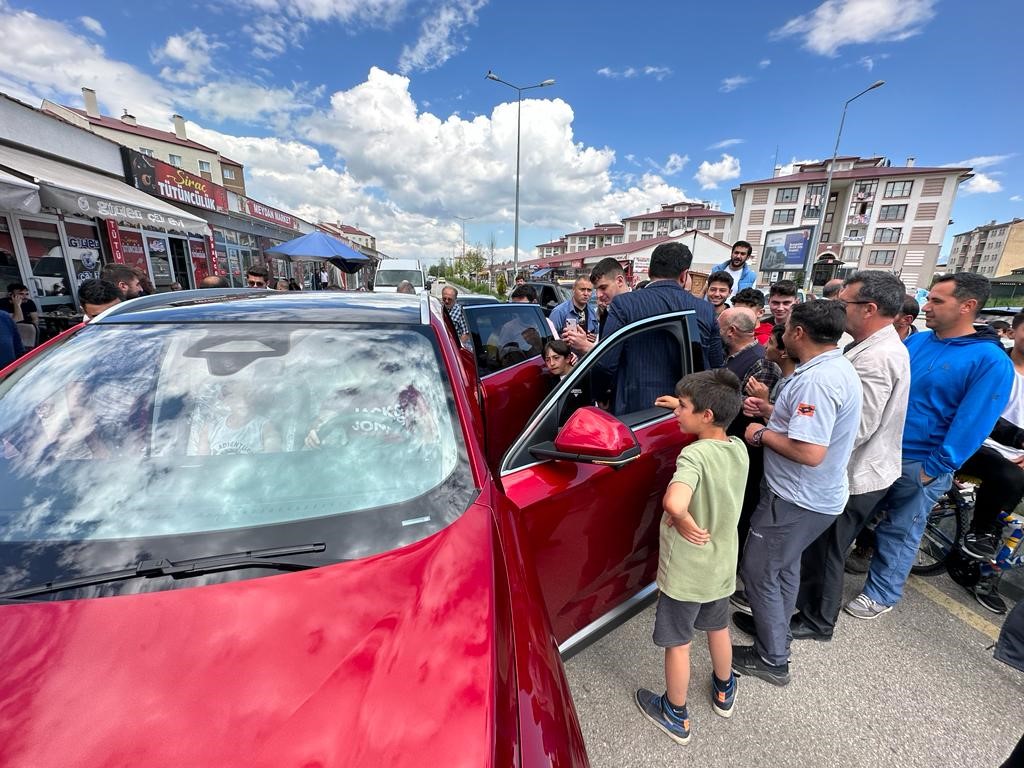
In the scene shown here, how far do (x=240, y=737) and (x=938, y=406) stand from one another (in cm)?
329

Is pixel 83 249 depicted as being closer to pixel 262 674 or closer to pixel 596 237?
pixel 262 674

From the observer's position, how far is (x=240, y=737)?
716 mm

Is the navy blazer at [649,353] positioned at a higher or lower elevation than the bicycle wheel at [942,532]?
higher

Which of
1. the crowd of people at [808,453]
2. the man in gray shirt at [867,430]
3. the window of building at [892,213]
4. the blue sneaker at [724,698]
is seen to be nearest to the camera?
the crowd of people at [808,453]

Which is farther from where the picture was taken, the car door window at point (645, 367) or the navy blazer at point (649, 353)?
the navy blazer at point (649, 353)

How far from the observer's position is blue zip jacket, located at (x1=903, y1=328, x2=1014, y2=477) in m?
2.22

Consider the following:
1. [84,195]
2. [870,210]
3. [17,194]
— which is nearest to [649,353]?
[17,194]

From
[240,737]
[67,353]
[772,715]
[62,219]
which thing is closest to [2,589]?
[240,737]

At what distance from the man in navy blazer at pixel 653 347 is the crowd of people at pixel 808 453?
1 cm

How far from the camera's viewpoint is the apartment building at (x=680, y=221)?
6209 cm

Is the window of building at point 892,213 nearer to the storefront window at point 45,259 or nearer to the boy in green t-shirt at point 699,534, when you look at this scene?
the boy in green t-shirt at point 699,534

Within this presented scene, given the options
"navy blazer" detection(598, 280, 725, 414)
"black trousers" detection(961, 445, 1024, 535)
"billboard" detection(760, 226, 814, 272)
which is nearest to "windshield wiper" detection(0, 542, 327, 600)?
"navy blazer" detection(598, 280, 725, 414)

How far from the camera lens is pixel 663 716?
187 cm

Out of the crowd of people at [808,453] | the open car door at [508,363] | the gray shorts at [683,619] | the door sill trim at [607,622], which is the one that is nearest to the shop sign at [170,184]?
the open car door at [508,363]
